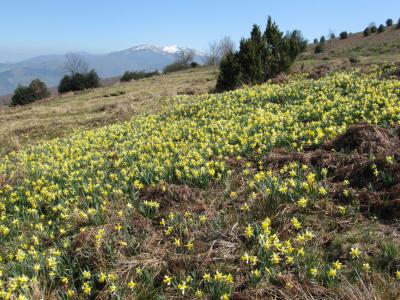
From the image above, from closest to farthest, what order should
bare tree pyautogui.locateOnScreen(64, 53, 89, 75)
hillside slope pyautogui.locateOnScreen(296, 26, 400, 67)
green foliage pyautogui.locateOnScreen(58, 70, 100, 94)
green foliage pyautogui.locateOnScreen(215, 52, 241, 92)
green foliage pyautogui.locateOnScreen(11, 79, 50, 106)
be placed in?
1. green foliage pyautogui.locateOnScreen(215, 52, 241, 92)
2. hillside slope pyautogui.locateOnScreen(296, 26, 400, 67)
3. green foliage pyautogui.locateOnScreen(11, 79, 50, 106)
4. green foliage pyautogui.locateOnScreen(58, 70, 100, 94)
5. bare tree pyautogui.locateOnScreen(64, 53, 89, 75)

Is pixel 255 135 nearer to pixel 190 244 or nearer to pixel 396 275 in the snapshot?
pixel 190 244

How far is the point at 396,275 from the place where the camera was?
3361mm

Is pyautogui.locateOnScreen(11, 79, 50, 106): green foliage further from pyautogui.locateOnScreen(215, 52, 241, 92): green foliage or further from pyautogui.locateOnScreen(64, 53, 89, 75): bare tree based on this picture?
pyautogui.locateOnScreen(215, 52, 241, 92): green foliage

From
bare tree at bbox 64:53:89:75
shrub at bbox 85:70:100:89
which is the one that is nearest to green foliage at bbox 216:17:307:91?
shrub at bbox 85:70:100:89

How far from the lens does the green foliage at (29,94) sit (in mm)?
47156

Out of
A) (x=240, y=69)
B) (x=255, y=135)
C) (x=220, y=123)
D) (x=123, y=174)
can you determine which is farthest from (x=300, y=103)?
(x=240, y=69)

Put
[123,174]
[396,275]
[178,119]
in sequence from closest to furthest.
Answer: [396,275]
[123,174]
[178,119]

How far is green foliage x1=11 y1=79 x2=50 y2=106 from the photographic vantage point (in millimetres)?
47156

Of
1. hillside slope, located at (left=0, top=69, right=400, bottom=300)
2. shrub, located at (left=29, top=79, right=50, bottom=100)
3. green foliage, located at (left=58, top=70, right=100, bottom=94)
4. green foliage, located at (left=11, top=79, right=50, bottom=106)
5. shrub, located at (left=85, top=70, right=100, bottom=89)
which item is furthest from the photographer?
shrub, located at (left=85, top=70, right=100, bottom=89)

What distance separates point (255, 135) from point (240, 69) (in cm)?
1385

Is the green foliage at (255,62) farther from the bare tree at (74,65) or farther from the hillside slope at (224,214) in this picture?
the bare tree at (74,65)

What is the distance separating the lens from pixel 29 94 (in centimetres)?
4756

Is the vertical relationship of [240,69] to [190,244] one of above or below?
above

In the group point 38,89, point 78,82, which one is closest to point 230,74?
point 38,89
